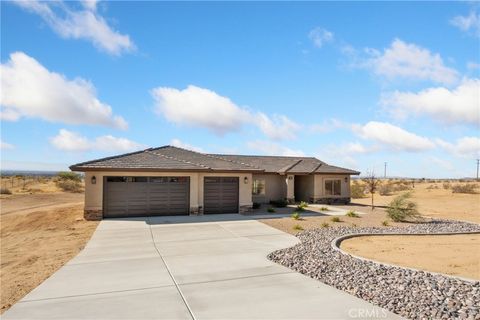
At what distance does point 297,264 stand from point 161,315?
4198 mm

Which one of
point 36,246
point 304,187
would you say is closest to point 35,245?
point 36,246

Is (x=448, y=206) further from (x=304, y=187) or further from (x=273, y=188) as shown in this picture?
(x=273, y=188)

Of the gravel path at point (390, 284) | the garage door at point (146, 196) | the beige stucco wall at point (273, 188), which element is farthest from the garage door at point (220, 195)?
the gravel path at point (390, 284)

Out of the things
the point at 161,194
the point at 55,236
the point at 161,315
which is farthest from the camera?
the point at 161,194

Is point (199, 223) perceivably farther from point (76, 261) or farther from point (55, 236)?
point (76, 261)

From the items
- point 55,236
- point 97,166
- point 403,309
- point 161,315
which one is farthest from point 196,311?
point 97,166

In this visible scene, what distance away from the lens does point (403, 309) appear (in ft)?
19.4

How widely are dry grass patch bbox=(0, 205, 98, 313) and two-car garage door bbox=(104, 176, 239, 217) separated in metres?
1.82

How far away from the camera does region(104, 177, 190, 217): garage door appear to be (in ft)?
60.2

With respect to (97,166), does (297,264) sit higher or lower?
lower

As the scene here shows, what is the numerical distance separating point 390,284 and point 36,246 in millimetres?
11566

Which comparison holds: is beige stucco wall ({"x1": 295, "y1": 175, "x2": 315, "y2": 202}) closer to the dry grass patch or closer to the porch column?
the porch column

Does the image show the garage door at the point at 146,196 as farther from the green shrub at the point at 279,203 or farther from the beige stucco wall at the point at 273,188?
the beige stucco wall at the point at 273,188

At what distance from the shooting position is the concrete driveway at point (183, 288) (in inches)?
232
